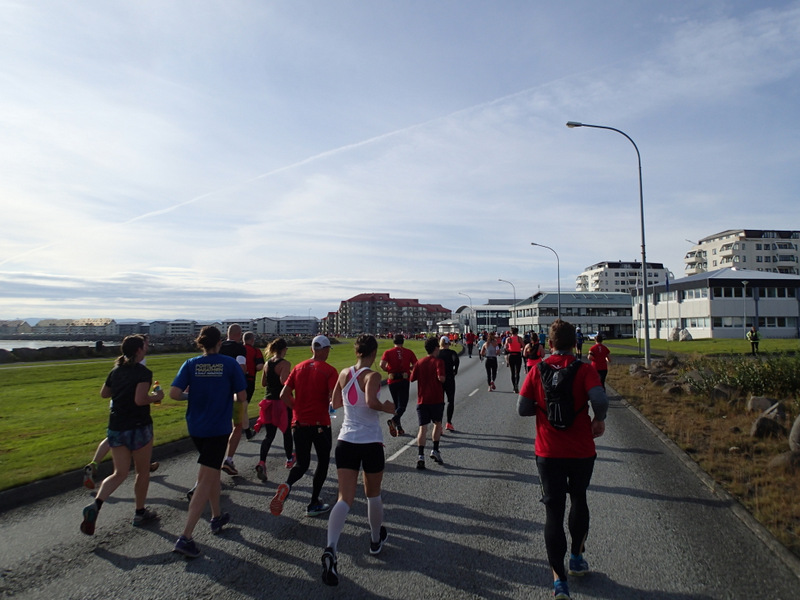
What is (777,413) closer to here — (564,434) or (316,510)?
(564,434)

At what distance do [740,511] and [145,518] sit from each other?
6.21 meters

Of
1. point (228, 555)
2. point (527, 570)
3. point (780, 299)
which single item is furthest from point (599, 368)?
point (780, 299)

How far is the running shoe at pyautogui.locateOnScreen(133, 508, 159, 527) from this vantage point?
5332 millimetres

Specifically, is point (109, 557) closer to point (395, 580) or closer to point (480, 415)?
point (395, 580)

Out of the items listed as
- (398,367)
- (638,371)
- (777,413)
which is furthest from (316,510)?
(638,371)

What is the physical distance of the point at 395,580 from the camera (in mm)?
4074

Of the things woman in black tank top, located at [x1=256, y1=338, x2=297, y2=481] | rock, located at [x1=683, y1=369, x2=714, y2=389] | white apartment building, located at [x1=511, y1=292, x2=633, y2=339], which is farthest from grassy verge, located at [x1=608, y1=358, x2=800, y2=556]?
white apartment building, located at [x1=511, y1=292, x2=633, y2=339]

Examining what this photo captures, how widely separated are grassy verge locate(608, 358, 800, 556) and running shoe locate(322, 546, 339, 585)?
3.91 m

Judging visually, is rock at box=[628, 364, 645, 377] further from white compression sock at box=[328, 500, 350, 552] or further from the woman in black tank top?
white compression sock at box=[328, 500, 350, 552]

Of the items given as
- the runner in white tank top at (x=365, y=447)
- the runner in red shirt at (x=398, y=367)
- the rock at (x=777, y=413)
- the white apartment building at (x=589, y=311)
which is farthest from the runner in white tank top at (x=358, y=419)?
the white apartment building at (x=589, y=311)

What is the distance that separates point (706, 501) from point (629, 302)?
93.5 m

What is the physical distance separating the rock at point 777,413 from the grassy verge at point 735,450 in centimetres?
19

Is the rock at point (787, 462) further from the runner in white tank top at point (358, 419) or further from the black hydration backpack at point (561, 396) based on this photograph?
the runner in white tank top at point (358, 419)

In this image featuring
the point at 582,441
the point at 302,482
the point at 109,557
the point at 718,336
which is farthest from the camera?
the point at 718,336
